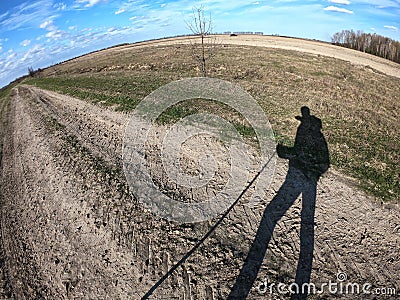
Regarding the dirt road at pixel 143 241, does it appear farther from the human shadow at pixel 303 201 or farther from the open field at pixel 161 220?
the human shadow at pixel 303 201

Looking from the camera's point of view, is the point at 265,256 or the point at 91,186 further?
the point at 91,186

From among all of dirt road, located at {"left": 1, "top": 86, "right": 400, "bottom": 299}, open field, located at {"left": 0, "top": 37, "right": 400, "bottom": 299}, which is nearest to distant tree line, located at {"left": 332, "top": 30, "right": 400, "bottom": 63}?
open field, located at {"left": 0, "top": 37, "right": 400, "bottom": 299}

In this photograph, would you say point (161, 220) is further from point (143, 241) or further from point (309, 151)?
point (309, 151)

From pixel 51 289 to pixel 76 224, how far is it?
2.13 metres

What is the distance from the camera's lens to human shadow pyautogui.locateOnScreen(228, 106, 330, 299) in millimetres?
6578

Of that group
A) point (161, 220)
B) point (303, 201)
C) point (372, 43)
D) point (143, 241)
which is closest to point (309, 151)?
point (303, 201)

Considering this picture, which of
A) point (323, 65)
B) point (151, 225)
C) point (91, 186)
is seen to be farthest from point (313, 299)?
point (323, 65)

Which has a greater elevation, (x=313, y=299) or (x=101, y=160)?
(x=101, y=160)

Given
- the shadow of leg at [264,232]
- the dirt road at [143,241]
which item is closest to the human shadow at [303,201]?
the shadow of leg at [264,232]

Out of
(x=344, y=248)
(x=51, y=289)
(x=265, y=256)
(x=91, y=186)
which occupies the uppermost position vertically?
(x=91, y=186)

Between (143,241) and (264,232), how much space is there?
11.6 ft

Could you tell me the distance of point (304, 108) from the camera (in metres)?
16.3

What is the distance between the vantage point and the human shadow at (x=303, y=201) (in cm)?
658

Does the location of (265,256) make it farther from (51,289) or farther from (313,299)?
(51,289)
